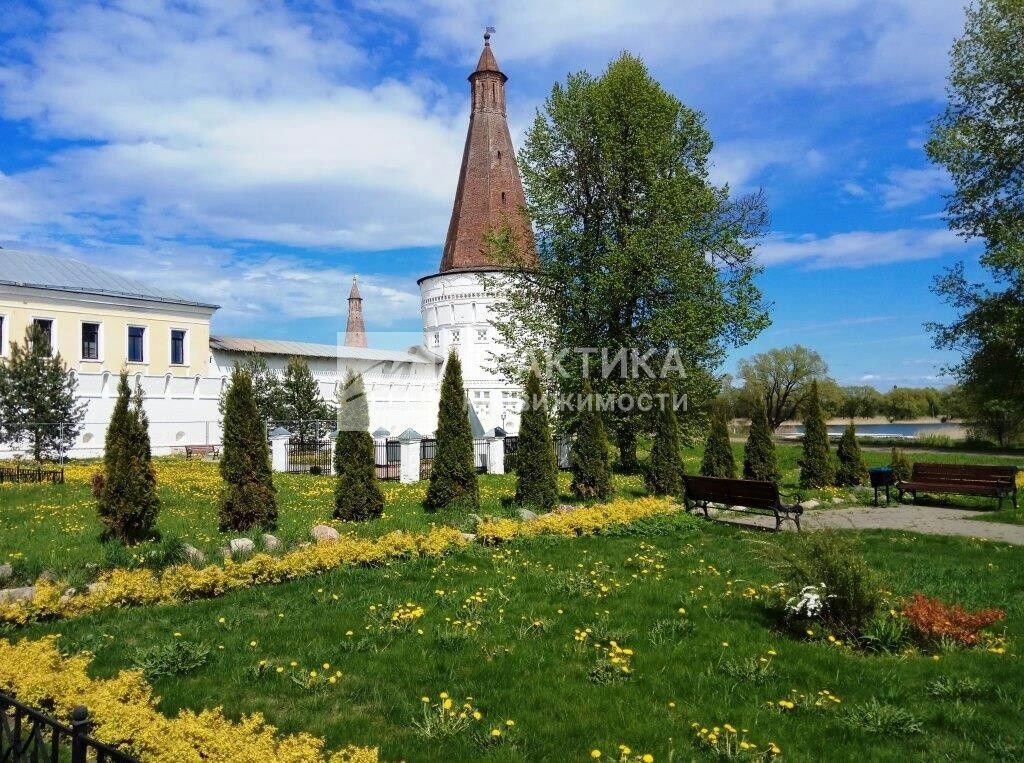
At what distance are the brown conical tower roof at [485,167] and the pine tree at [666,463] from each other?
24998 mm

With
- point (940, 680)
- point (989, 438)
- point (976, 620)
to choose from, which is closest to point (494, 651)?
point (940, 680)

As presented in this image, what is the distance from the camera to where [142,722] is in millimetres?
3795

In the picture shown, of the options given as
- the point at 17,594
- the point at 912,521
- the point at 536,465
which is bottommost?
the point at 912,521

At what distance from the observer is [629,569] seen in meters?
8.14

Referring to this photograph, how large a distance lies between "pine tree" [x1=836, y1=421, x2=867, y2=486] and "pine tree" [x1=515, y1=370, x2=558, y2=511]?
8.56 meters

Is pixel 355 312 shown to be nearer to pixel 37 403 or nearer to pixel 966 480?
pixel 37 403

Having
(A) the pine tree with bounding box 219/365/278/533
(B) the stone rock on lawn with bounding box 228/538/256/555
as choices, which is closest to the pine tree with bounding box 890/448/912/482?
(A) the pine tree with bounding box 219/365/278/533

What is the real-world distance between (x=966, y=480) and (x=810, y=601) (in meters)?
10.0

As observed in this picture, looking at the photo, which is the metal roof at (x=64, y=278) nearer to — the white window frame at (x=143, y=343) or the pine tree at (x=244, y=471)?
the white window frame at (x=143, y=343)

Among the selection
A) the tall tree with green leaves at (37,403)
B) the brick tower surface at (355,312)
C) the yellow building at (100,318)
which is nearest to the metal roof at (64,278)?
the yellow building at (100,318)

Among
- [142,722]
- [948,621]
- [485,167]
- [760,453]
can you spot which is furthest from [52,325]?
[948,621]

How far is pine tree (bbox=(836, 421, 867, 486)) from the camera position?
17156 mm

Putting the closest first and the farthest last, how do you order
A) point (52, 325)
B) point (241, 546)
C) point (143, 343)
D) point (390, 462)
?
point (241, 546) → point (390, 462) → point (52, 325) → point (143, 343)

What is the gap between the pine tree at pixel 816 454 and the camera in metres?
16.9
